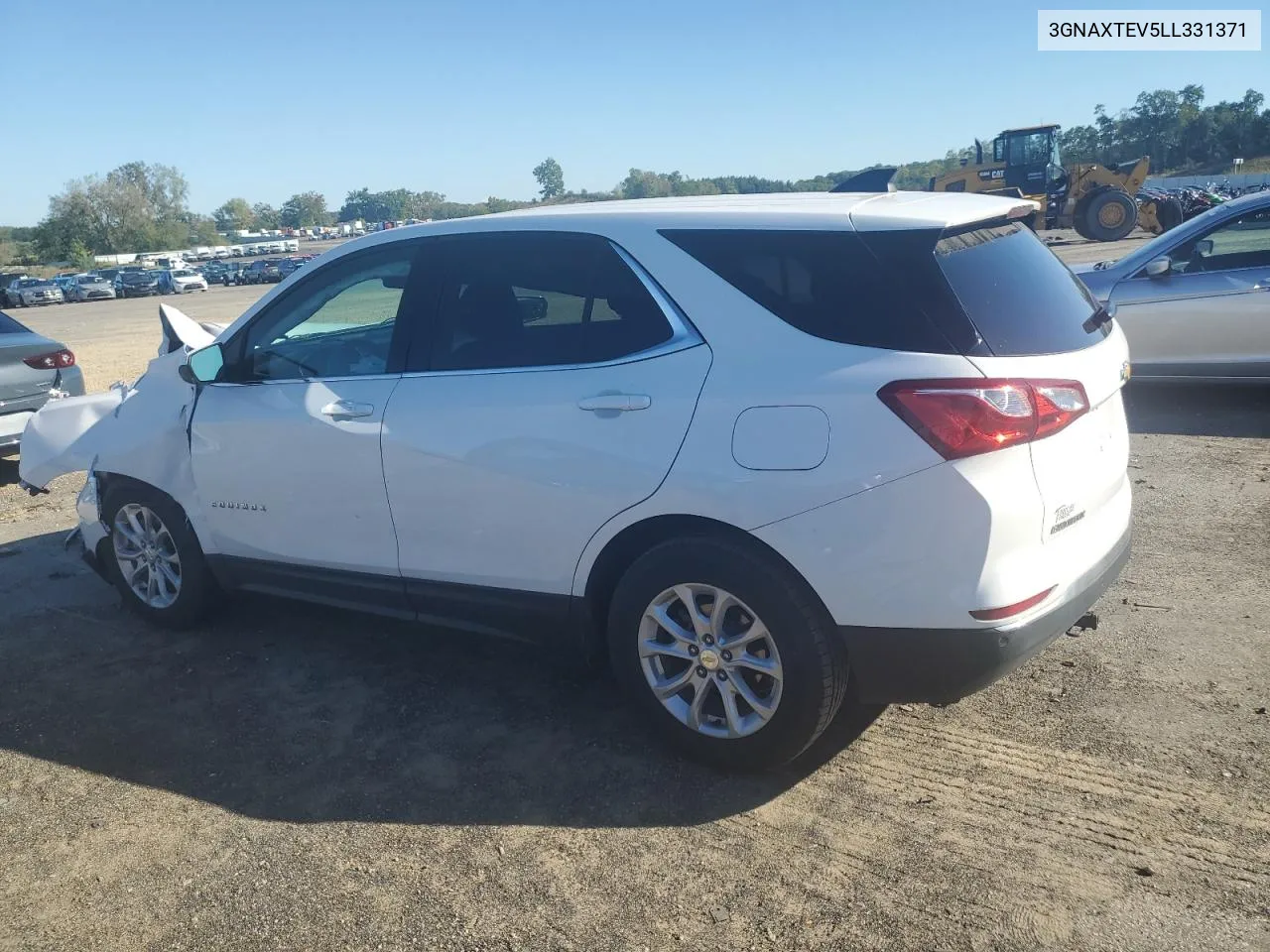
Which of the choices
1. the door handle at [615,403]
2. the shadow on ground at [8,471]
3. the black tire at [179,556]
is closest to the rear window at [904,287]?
the door handle at [615,403]

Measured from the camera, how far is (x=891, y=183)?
4.23 m

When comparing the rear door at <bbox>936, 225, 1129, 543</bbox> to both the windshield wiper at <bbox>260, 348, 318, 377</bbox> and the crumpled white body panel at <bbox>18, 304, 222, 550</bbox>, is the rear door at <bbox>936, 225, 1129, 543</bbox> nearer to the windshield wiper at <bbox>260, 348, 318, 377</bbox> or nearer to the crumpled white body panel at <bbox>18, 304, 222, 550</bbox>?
the windshield wiper at <bbox>260, 348, 318, 377</bbox>

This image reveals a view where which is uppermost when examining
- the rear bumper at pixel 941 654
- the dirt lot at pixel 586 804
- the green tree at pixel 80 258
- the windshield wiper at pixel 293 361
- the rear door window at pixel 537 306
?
the green tree at pixel 80 258

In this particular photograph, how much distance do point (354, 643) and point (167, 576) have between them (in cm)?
97

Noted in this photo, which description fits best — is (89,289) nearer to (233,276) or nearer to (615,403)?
(233,276)

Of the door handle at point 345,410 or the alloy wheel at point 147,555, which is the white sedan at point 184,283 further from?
the door handle at point 345,410

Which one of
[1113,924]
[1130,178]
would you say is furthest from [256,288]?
[1113,924]

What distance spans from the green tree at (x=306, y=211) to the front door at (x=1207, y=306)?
173740mm

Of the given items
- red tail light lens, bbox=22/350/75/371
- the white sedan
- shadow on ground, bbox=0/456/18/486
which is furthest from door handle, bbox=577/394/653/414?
the white sedan

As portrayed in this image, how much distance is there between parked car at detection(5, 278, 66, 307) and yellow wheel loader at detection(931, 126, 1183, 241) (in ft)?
144

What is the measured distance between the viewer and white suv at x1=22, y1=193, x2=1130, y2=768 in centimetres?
307

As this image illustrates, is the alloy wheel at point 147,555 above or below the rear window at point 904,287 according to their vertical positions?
below

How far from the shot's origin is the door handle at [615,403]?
346 centimetres

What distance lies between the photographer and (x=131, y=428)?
196 inches
